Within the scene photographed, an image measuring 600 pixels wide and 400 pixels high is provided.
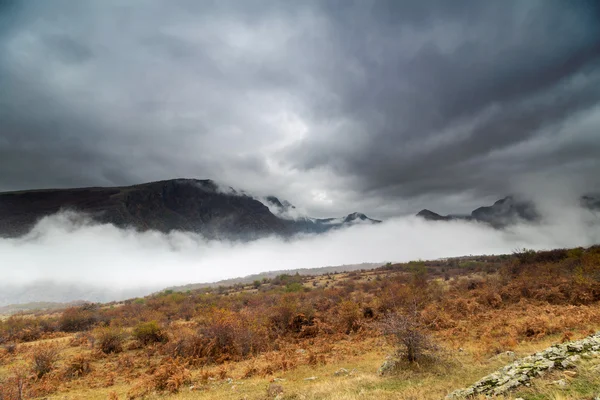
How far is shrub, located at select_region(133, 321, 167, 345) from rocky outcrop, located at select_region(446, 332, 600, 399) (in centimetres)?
2938

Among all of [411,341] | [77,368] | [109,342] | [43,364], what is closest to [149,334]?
[109,342]

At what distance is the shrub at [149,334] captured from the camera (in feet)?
96.8

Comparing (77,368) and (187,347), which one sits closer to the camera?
(77,368)

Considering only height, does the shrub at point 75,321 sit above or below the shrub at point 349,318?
below

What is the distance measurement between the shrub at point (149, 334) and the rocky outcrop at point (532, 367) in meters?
29.4

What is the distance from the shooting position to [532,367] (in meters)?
9.41

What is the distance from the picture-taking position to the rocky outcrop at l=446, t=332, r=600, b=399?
28.9 feet

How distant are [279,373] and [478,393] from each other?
1217 cm

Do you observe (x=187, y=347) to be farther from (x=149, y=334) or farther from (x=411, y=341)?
(x=411, y=341)

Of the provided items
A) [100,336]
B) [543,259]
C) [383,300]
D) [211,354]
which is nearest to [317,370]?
[211,354]

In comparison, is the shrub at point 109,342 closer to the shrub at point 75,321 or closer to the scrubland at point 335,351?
the scrubland at point 335,351

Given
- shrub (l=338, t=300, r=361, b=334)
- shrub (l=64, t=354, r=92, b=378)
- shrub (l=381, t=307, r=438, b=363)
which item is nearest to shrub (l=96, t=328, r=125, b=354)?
shrub (l=64, t=354, r=92, b=378)

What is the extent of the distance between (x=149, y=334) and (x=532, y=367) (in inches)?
1272

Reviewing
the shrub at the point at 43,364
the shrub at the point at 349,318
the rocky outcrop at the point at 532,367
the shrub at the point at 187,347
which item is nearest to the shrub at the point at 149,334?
the shrub at the point at 187,347
